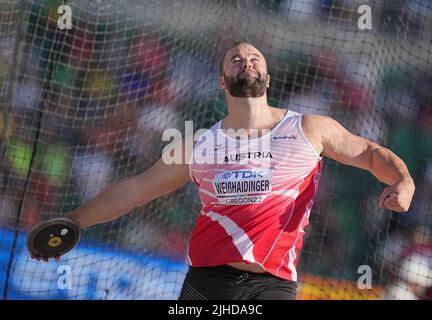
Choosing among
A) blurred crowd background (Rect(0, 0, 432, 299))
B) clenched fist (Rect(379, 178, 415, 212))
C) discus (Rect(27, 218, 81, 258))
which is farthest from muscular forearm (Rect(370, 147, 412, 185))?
blurred crowd background (Rect(0, 0, 432, 299))

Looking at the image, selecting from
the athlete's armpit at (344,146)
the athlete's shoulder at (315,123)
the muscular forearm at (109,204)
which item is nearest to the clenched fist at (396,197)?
the athlete's armpit at (344,146)

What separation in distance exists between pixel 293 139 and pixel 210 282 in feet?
2.84

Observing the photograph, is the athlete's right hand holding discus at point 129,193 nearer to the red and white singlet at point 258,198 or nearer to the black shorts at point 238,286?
the red and white singlet at point 258,198

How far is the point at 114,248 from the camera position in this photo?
22.0 feet

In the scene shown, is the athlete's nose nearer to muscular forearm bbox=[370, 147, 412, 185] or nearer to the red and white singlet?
the red and white singlet

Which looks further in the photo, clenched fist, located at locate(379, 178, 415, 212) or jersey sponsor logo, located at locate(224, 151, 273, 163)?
jersey sponsor logo, located at locate(224, 151, 273, 163)

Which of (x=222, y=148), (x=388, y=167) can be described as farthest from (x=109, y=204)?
(x=388, y=167)

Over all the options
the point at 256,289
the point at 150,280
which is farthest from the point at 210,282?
the point at 150,280

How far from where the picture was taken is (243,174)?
15.4 feet

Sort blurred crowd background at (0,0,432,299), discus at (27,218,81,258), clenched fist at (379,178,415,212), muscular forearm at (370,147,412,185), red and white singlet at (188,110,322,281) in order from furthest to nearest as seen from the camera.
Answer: blurred crowd background at (0,0,432,299), discus at (27,218,81,258), red and white singlet at (188,110,322,281), muscular forearm at (370,147,412,185), clenched fist at (379,178,415,212)

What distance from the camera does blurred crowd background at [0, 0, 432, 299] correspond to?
6.61 metres

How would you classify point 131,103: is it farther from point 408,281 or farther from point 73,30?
point 408,281

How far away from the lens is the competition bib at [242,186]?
4645 millimetres

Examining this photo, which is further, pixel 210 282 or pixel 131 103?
pixel 131 103
